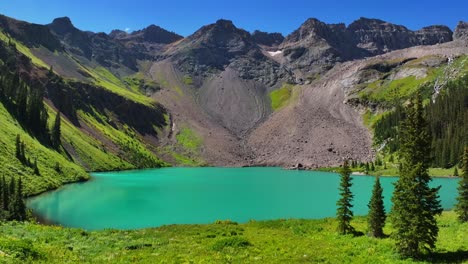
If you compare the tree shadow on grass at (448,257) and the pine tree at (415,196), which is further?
the pine tree at (415,196)

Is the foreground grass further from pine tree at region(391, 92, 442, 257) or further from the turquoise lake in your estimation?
the turquoise lake

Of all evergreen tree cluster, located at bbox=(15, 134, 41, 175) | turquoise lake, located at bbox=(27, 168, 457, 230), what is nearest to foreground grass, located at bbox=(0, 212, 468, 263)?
turquoise lake, located at bbox=(27, 168, 457, 230)

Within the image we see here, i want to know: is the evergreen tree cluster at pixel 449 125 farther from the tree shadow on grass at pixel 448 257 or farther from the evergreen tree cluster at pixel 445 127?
the tree shadow on grass at pixel 448 257

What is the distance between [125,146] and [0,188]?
129172 millimetres

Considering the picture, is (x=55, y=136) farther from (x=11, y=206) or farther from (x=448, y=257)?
(x=448, y=257)

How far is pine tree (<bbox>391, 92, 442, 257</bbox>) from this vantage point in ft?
82.3

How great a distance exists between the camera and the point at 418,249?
993 inches

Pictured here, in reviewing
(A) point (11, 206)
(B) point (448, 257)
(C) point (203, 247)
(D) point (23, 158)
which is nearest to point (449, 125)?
(D) point (23, 158)

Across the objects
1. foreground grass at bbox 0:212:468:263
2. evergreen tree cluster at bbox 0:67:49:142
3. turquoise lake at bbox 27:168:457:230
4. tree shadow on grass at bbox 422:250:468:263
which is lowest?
turquoise lake at bbox 27:168:457:230

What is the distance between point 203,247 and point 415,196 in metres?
14.9

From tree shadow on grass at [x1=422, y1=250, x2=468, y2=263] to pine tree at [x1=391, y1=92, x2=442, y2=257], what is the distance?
0.55m

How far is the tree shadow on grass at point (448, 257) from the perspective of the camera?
76.6 feet

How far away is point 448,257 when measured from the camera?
24203mm

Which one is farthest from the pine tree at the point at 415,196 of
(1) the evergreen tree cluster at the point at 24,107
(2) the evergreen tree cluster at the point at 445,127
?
(2) the evergreen tree cluster at the point at 445,127
